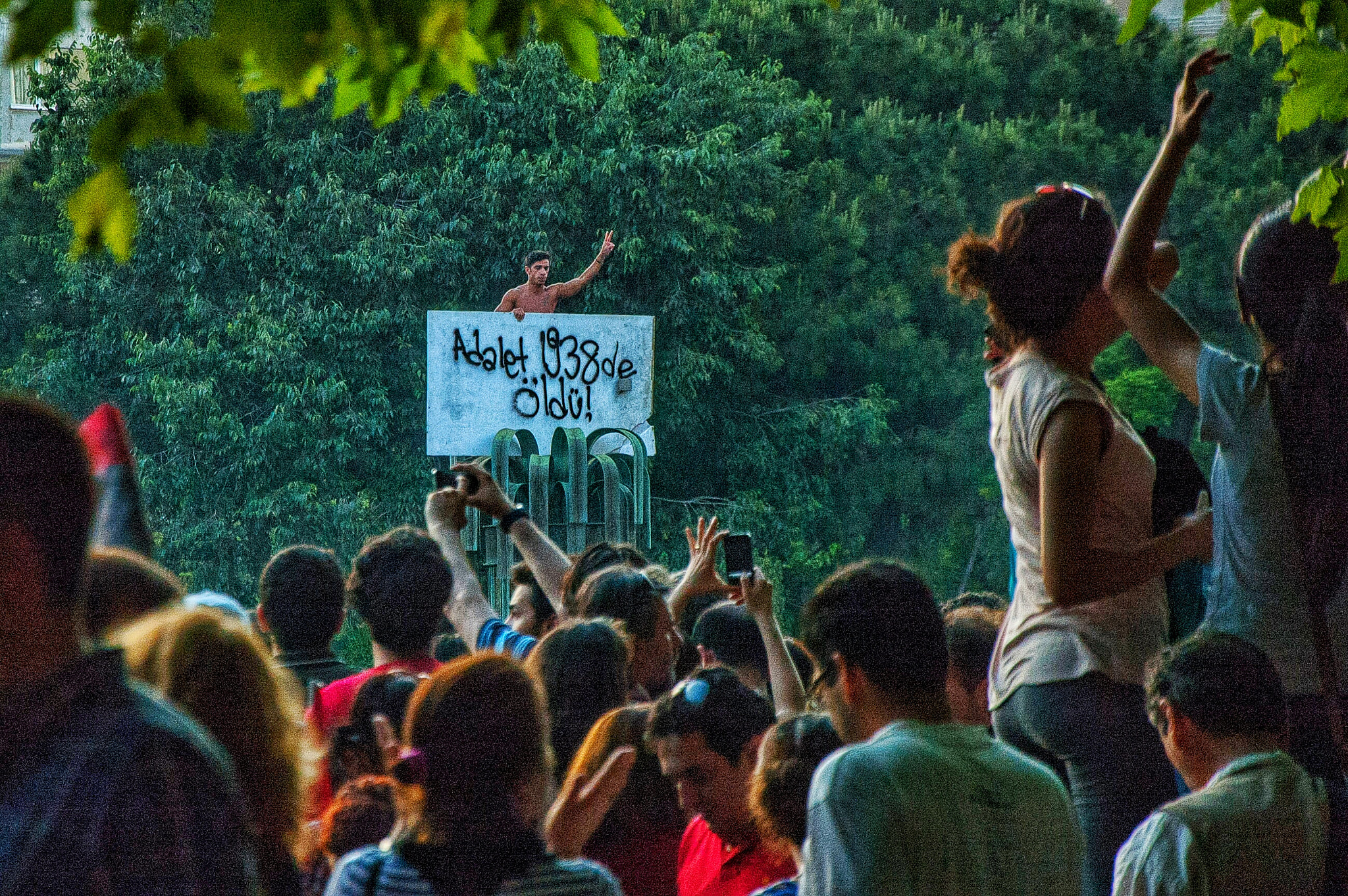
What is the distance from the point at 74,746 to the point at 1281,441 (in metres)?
1.88

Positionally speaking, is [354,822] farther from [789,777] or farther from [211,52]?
[211,52]

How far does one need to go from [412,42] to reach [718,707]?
1611 millimetres

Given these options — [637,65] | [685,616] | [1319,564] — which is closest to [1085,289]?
[1319,564]

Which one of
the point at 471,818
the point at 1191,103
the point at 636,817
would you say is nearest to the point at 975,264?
the point at 1191,103

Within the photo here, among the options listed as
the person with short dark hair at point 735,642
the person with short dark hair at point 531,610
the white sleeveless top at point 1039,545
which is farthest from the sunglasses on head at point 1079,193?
the person with short dark hair at point 531,610

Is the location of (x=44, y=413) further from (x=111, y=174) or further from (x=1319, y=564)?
(x=1319, y=564)

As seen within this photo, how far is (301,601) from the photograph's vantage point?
4031 mm

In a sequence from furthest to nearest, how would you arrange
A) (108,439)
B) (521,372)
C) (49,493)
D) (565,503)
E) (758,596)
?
(521,372) → (565,503) → (758,596) → (108,439) → (49,493)

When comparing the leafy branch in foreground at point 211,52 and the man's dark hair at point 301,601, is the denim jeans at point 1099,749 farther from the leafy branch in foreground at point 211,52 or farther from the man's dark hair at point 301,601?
the man's dark hair at point 301,601

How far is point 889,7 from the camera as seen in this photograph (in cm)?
2944

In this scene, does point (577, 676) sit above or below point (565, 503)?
above

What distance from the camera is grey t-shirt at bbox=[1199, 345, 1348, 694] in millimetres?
2811

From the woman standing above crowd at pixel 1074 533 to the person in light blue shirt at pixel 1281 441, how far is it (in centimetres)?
9

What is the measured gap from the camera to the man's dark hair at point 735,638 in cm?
419
